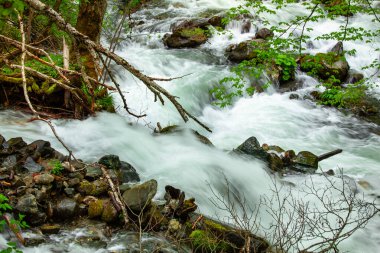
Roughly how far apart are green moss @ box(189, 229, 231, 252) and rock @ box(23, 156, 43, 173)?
1993mm

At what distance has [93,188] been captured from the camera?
4.12 meters

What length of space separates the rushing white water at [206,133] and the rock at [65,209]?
48 centimetres

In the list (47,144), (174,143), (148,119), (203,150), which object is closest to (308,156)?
(203,150)

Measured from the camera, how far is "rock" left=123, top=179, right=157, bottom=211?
12.8 ft

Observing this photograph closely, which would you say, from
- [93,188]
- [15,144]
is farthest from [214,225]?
[15,144]

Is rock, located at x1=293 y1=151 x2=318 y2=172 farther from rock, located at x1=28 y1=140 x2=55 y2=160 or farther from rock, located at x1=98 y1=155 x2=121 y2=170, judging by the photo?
rock, located at x1=28 y1=140 x2=55 y2=160

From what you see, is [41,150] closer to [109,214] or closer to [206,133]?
[109,214]

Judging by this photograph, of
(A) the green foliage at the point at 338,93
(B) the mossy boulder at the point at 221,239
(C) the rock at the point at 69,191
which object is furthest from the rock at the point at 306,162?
(C) the rock at the point at 69,191

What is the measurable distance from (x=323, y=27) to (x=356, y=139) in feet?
31.2

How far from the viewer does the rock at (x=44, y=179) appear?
3900 mm

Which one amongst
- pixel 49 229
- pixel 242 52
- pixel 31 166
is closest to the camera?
pixel 49 229

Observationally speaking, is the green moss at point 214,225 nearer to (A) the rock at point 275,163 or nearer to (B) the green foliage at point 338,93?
(A) the rock at point 275,163

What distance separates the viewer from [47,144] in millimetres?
4785

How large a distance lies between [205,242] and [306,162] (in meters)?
4.30
